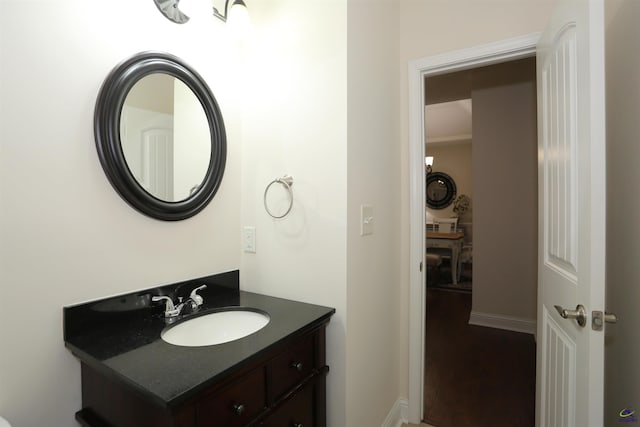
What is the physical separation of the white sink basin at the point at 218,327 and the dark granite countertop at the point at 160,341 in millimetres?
30

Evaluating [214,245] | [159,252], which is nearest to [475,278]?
[214,245]

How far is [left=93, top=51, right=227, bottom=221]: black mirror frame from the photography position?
3.51 ft

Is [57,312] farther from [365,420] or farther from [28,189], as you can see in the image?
[365,420]

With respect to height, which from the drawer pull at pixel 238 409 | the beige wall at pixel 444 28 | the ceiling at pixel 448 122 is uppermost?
the ceiling at pixel 448 122

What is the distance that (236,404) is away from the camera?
85 cm

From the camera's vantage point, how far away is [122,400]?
85 cm

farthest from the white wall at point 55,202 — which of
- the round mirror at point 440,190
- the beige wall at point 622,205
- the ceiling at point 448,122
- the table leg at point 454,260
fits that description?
the round mirror at point 440,190

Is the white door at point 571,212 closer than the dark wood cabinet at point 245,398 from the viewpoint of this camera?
No

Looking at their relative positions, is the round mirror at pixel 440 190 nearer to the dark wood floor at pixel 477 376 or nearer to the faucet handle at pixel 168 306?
the dark wood floor at pixel 477 376

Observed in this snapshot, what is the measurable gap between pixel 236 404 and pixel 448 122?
5.51 m

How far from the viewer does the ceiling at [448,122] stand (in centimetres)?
446

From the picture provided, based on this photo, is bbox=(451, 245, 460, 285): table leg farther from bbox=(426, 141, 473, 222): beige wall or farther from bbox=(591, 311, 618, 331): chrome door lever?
bbox=(591, 311, 618, 331): chrome door lever

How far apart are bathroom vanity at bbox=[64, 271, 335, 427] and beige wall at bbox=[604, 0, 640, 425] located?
1.13 metres

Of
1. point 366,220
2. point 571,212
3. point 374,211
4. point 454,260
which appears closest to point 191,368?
point 366,220
